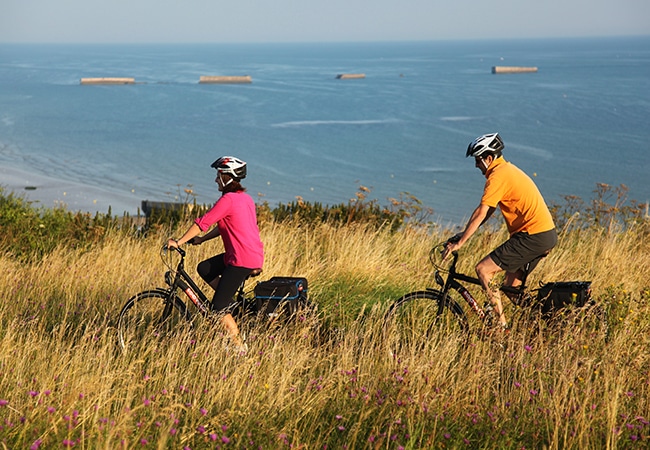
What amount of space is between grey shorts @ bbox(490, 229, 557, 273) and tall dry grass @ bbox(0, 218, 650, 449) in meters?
0.58

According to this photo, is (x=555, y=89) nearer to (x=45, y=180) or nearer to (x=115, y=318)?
(x=45, y=180)

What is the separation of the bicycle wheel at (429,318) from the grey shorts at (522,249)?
1.90ft

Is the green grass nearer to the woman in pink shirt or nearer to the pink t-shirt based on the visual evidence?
the woman in pink shirt

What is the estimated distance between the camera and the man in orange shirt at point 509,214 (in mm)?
6797

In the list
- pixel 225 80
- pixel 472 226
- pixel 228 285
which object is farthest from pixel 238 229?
pixel 225 80

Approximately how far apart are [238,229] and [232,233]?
0.06 metres

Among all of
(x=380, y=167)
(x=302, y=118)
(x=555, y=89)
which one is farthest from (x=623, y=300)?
(x=555, y=89)

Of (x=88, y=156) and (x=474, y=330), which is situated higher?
(x=474, y=330)

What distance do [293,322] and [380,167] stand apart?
4443 cm

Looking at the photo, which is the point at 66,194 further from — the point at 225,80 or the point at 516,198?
the point at 225,80

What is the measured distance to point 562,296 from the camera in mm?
6988

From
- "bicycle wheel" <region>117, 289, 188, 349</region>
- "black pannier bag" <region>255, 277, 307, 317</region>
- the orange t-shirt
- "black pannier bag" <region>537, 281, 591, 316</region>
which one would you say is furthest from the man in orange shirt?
"bicycle wheel" <region>117, 289, 188, 349</region>

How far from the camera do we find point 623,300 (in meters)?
7.46

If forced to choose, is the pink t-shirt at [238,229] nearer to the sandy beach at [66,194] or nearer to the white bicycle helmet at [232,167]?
the white bicycle helmet at [232,167]
